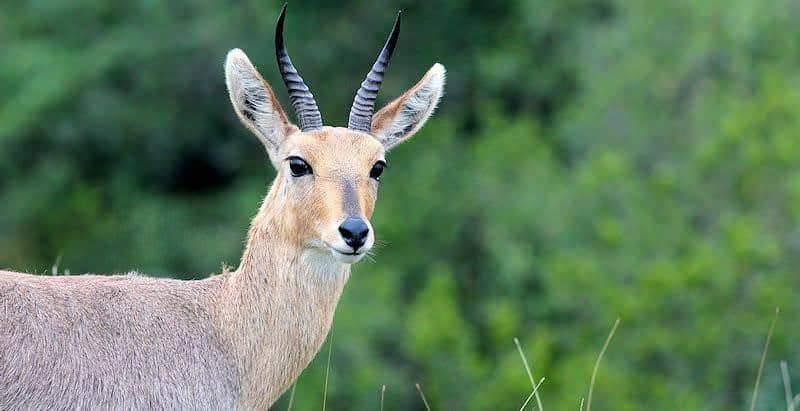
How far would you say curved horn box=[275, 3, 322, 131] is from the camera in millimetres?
9930

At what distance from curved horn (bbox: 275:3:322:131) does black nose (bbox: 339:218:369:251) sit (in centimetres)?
104

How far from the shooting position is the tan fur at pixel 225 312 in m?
8.62

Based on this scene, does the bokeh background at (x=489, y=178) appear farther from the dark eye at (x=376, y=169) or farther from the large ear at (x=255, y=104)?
the large ear at (x=255, y=104)

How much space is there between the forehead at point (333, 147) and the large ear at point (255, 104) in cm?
20

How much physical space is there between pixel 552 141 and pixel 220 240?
9772 millimetres

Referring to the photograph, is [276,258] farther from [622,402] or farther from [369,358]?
[369,358]

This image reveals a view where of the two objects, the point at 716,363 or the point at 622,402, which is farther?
the point at 716,363

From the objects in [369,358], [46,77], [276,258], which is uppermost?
[276,258]

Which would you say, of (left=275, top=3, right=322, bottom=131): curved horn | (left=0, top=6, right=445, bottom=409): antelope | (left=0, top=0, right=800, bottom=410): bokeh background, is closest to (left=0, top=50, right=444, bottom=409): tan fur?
(left=0, top=6, right=445, bottom=409): antelope

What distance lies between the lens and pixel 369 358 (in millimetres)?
31016

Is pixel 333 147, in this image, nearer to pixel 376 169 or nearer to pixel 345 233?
pixel 376 169

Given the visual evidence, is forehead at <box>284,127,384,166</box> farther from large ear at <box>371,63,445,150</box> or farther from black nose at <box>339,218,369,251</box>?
black nose at <box>339,218,369,251</box>

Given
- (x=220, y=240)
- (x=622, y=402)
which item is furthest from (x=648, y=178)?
(x=220, y=240)

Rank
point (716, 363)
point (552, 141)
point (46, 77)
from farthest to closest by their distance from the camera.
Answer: point (552, 141) < point (46, 77) < point (716, 363)
